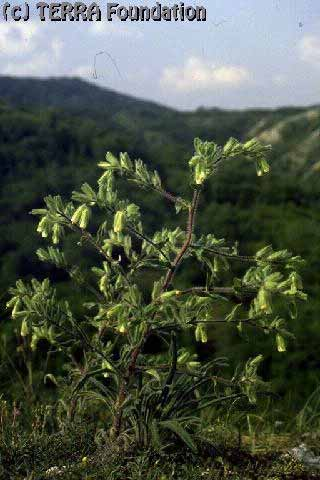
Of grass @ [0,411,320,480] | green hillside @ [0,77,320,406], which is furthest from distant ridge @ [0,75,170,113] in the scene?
grass @ [0,411,320,480]

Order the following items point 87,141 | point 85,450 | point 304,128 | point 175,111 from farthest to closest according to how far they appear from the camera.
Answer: point 175,111, point 304,128, point 87,141, point 85,450

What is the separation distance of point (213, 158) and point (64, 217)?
712mm

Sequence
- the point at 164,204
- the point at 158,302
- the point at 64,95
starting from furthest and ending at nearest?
1. the point at 64,95
2. the point at 164,204
3. the point at 158,302

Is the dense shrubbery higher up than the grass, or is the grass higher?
the dense shrubbery

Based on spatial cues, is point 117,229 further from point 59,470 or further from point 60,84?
point 60,84

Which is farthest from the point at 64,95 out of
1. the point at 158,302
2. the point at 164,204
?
the point at 158,302

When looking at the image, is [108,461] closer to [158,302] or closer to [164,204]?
[158,302]

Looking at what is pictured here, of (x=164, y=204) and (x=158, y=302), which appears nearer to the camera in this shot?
(x=158, y=302)

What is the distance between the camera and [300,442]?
4289 mm

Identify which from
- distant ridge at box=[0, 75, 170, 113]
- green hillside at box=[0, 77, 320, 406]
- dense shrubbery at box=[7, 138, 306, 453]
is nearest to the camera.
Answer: dense shrubbery at box=[7, 138, 306, 453]

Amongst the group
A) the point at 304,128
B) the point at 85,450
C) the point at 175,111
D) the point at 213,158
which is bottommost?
the point at 175,111

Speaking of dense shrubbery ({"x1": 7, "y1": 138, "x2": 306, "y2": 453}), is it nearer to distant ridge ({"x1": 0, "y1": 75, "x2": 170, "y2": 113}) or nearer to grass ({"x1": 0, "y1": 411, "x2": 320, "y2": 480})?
grass ({"x1": 0, "y1": 411, "x2": 320, "y2": 480})

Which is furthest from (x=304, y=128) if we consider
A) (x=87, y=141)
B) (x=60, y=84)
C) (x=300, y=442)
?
(x=300, y=442)

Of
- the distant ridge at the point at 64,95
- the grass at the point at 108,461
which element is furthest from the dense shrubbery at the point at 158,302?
the distant ridge at the point at 64,95
